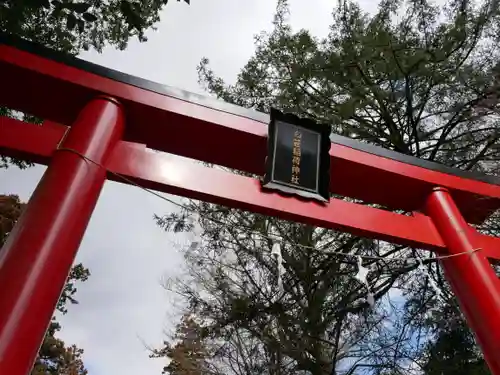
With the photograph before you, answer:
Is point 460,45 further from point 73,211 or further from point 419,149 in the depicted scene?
point 73,211

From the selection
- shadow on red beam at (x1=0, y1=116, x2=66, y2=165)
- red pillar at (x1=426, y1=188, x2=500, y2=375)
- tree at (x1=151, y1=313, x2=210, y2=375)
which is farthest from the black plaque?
tree at (x1=151, y1=313, x2=210, y2=375)

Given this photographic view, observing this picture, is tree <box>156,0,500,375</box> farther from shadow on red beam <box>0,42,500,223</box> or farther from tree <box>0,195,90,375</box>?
tree <box>0,195,90,375</box>

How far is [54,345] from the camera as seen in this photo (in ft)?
40.8

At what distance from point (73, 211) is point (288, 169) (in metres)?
1.64

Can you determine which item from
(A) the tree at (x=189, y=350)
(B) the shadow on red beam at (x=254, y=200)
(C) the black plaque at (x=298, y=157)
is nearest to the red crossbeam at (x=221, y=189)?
(B) the shadow on red beam at (x=254, y=200)

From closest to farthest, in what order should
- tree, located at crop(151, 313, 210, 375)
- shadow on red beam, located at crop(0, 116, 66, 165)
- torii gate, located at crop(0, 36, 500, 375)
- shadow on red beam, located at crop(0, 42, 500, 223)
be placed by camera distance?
torii gate, located at crop(0, 36, 500, 375)
shadow on red beam, located at crop(0, 116, 66, 165)
shadow on red beam, located at crop(0, 42, 500, 223)
tree, located at crop(151, 313, 210, 375)

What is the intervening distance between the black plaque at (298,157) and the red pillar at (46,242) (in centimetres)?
123

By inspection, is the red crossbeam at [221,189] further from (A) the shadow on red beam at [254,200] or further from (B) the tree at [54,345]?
(B) the tree at [54,345]

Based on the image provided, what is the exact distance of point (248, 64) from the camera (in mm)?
6500

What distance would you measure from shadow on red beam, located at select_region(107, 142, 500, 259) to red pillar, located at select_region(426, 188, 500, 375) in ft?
0.42

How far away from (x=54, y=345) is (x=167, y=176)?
11871 mm

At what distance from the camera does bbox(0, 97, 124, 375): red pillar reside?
5.89 feet

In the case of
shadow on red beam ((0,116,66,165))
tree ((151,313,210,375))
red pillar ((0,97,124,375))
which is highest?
tree ((151,313,210,375))

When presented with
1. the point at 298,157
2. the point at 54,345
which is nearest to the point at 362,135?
the point at 298,157
